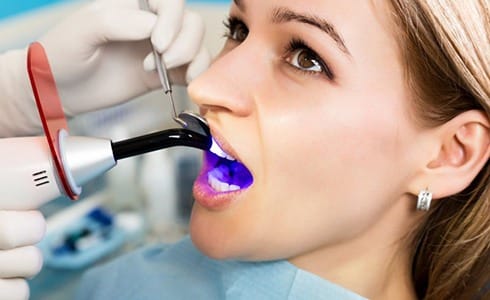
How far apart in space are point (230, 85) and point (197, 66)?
30 cm

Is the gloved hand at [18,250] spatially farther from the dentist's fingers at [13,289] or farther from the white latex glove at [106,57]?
the white latex glove at [106,57]

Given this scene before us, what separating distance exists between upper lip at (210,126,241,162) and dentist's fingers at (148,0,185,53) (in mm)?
258

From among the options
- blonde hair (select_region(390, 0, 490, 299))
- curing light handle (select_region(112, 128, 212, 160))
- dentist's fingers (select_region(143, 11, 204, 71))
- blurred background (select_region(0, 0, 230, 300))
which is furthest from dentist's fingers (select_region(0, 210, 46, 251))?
blurred background (select_region(0, 0, 230, 300))

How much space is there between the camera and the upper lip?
0.94m

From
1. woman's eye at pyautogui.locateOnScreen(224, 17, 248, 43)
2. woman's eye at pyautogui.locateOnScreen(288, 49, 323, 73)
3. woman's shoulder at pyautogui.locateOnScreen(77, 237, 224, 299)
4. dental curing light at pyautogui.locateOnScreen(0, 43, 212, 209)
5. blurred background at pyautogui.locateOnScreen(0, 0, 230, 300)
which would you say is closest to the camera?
dental curing light at pyautogui.locateOnScreen(0, 43, 212, 209)

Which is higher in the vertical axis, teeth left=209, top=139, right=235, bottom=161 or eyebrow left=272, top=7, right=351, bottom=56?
eyebrow left=272, top=7, right=351, bottom=56

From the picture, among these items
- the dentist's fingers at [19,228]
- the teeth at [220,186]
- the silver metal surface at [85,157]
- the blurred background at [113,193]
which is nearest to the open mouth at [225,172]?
the teeth at [220,186]

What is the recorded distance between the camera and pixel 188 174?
2131mm

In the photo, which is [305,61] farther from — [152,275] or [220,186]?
[152,275]

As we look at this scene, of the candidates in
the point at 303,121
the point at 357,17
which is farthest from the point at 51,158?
the point at 357,17

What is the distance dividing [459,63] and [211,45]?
136cm

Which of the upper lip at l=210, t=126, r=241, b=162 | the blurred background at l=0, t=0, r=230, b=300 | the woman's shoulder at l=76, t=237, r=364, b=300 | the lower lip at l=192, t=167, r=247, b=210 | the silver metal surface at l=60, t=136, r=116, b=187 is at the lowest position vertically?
the blurred background at l=0, t=0, r=230, b=300

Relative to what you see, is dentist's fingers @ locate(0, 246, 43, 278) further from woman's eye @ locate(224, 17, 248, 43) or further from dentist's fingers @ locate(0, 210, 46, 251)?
woman's eye @ locate(224, 17, 248, 43)

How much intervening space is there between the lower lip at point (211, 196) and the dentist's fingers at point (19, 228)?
0.25 m
